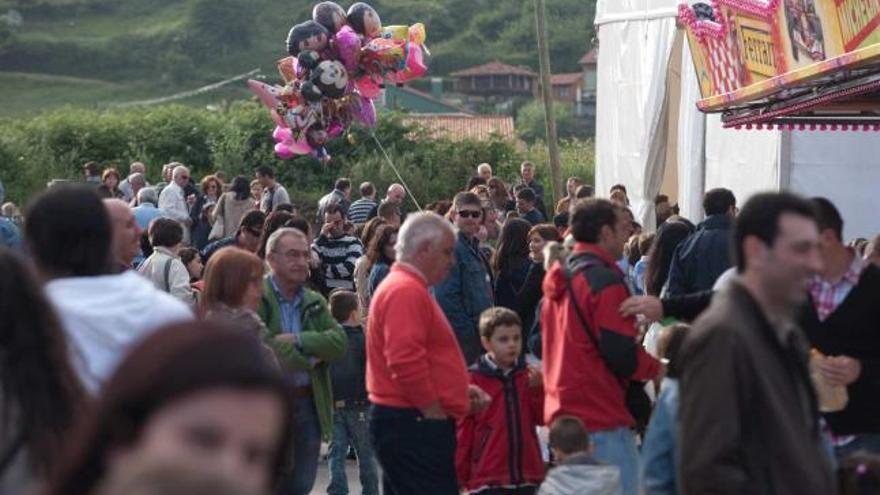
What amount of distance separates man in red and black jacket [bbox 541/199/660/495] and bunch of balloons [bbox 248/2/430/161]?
10.1m

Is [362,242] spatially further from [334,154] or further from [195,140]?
[195,140]

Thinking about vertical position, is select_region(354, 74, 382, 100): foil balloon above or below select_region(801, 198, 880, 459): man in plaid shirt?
above

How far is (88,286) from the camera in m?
4.91

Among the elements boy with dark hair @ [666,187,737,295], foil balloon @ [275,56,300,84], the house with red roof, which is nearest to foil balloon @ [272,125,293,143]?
foil balloon @ [275,56,300,84]

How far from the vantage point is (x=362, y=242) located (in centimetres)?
1382

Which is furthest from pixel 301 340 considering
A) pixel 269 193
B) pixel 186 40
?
pixel 186 40

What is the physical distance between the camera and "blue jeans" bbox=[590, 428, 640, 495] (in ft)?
25.4

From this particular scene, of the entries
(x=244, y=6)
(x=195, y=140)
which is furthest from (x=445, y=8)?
(x=195, y=140)

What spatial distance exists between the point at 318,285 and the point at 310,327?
15.4ft

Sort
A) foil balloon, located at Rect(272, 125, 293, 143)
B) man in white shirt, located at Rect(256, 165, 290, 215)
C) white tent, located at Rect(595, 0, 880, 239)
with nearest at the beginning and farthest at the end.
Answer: white tent, located at Rect(595, 0, 880, 239)
foil balloon, located at Rect(272, 125, 293, 143)
man in white shirt, located at Rect(256, 165, 290, 215)

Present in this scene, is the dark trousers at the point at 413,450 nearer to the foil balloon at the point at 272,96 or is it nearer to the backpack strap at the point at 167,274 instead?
the backpack strap at the point at 167,274

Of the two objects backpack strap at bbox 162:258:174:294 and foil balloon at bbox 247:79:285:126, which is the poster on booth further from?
foil balloon at bbox 247:79:285:126

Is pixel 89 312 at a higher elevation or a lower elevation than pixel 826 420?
higher

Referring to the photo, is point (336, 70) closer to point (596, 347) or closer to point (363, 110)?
point (363, 110)
